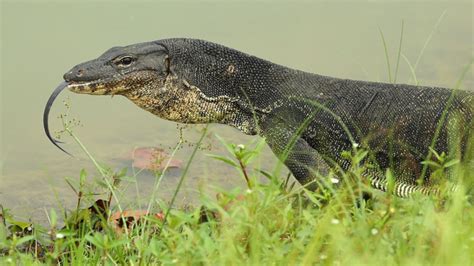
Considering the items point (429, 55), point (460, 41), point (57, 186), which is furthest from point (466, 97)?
point (460, 41)

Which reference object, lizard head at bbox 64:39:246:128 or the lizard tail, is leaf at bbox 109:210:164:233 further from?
the lizard tail

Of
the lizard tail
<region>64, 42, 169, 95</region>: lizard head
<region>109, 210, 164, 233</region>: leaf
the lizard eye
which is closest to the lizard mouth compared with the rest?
<region>64, 42, 169, 95</region>: lizard head

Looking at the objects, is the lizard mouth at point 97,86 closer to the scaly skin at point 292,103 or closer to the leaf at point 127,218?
the scaly skin at point 292,103

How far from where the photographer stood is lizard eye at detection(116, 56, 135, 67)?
221 inches

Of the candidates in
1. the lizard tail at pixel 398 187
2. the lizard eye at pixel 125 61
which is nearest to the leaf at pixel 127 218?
the lizard eye at pixel 125 61

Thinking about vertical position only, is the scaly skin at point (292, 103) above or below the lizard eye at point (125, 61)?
below

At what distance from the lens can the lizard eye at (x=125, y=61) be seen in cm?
562

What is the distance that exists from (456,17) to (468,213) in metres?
8.03

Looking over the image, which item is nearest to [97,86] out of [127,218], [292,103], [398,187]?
[127,218]

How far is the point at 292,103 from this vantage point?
5734 millimetres

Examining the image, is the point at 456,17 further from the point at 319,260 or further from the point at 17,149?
the point at 319,260

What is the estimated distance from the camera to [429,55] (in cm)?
977

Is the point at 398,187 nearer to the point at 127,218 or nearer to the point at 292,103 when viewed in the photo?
the point at 292,103

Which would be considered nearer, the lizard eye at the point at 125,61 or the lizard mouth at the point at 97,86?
the lizard mouth at the point at 97,86
